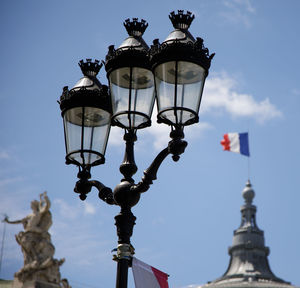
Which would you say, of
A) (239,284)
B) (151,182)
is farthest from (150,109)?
(239,284)

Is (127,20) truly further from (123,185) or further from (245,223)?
(245,223)

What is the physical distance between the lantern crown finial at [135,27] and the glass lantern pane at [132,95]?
101 centimetres

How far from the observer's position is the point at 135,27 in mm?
A: 12258

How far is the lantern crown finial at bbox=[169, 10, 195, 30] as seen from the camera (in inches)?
459

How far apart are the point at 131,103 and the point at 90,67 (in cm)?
193

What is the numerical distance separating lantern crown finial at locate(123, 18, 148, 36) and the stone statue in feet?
109

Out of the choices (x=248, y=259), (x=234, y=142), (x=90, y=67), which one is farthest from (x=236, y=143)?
(x=90, y=67)

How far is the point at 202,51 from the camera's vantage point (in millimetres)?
11094

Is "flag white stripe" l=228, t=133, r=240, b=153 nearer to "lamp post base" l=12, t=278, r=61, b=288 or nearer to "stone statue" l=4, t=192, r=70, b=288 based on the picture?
"stone statue" l=4, t=192, r=70, b=288

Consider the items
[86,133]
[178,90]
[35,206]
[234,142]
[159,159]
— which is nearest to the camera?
[178,90]

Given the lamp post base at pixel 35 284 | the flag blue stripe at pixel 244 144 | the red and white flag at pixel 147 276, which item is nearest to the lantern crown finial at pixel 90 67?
the red and white flag at pixel 147 276

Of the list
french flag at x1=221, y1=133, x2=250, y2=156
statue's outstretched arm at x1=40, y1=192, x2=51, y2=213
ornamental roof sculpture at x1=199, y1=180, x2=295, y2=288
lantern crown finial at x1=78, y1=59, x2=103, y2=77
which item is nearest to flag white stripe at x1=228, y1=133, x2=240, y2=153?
french flag at x1=221, y1=133, x2=250, y2=156

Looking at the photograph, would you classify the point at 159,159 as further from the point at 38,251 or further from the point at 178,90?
the point at 38,251

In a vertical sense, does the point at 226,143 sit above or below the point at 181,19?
above
